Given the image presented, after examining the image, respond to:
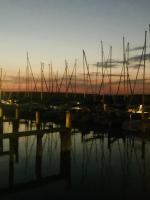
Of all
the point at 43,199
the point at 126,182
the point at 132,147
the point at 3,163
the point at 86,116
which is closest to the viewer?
the point at 43,199

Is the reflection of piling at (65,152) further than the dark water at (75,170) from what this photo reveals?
Yes

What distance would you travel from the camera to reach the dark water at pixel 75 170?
1634 centimetres

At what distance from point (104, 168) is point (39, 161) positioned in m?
4.39

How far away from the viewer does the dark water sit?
1634cm

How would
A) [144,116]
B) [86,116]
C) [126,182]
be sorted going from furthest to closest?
[86,116], [144,116], [126,182]

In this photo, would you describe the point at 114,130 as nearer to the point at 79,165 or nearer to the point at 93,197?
the point at 79,165

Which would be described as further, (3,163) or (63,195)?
(3,163)

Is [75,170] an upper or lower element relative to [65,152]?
lower

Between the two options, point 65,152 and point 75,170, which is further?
point 65,152

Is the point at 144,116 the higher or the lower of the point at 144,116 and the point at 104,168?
the higher

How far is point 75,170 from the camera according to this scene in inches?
817

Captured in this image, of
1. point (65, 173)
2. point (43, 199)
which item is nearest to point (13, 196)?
point (43, 199)

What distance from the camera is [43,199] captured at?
595 inches

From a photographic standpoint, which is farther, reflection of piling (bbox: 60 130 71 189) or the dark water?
reflection of piling (bbox: 60 130 71 189)
